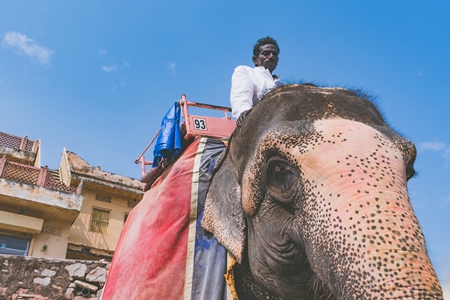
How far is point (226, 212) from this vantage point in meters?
2.32

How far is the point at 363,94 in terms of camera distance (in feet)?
7.68

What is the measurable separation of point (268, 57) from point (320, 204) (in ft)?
6.33

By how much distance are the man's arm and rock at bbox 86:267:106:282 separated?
19.2 feet

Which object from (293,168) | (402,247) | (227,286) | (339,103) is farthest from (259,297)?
(402,247)

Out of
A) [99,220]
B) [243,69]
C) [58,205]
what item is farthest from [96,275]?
[99,220]

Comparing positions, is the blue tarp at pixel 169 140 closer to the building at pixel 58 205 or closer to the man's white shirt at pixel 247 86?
the man's white shirt at pixel 247 86

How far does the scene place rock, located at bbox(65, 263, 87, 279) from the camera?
305 inches

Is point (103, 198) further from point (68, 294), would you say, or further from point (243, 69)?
point (243, 69)

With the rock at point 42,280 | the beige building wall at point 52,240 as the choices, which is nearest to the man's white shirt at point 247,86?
the rock at point 42,280

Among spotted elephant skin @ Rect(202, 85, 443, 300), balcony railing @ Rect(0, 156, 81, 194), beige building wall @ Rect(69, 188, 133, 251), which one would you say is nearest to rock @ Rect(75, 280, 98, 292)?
spotted elephant skin @ Rect(202, 85, 443, 300)

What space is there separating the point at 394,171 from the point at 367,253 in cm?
36

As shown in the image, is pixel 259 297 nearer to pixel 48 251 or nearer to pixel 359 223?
pixel 359 223

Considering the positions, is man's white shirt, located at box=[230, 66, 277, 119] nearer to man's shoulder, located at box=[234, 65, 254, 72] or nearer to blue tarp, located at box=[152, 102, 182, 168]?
man's shoulder, located at box=[234, 65, 254, 72]

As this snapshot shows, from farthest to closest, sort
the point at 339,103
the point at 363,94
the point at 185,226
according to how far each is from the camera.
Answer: the point at 185,226 < the point at 363,94 < the point at 339,103
